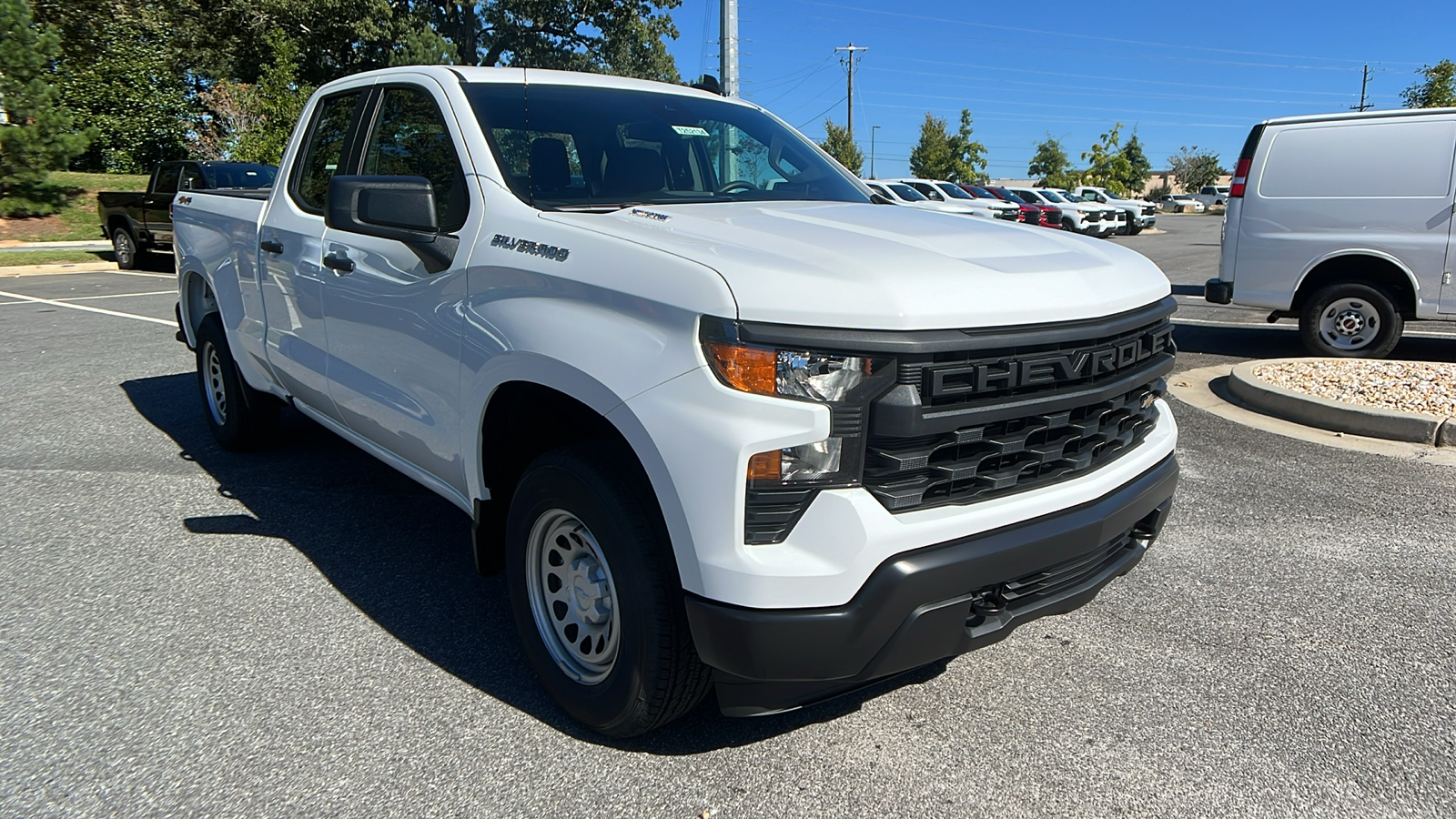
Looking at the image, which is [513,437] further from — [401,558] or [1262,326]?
[1262,326]

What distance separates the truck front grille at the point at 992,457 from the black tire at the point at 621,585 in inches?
23.2

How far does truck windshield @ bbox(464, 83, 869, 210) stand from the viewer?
334 centimetres

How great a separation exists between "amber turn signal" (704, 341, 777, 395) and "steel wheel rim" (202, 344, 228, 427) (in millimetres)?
4398

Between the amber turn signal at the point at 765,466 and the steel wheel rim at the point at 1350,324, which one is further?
the steel wheel rim at the point at 1350,324

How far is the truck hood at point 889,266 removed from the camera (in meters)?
2.28

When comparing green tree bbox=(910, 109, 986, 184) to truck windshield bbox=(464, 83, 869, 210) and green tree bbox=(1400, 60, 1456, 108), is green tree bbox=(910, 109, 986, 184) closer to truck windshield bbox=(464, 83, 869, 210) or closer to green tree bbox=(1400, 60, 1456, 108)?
green tree bbox=(1400, 60, 1456, 108)

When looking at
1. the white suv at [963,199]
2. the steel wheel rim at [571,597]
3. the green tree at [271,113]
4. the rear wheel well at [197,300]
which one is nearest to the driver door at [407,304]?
the steel wheel rim at [571,597]

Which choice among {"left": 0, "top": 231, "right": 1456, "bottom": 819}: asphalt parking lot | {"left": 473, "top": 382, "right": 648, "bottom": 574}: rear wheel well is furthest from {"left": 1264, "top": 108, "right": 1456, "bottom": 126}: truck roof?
{"left": 473, "top": 382, "right": 648, "bottom": 574}: rear wheel well

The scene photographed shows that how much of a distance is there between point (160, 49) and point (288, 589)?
127 feet

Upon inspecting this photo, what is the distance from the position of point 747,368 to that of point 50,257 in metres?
21.8

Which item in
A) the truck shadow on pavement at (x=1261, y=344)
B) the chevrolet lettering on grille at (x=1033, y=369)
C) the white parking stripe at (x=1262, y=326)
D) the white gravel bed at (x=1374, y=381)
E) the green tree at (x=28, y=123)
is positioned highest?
the green tree at (x=28, y=123)

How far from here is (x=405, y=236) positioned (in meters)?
3.32

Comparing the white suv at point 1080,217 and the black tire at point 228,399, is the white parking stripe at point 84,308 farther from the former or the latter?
the white suv at point 1080,217

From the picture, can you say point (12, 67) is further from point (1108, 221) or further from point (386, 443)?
point (1108, 221)
